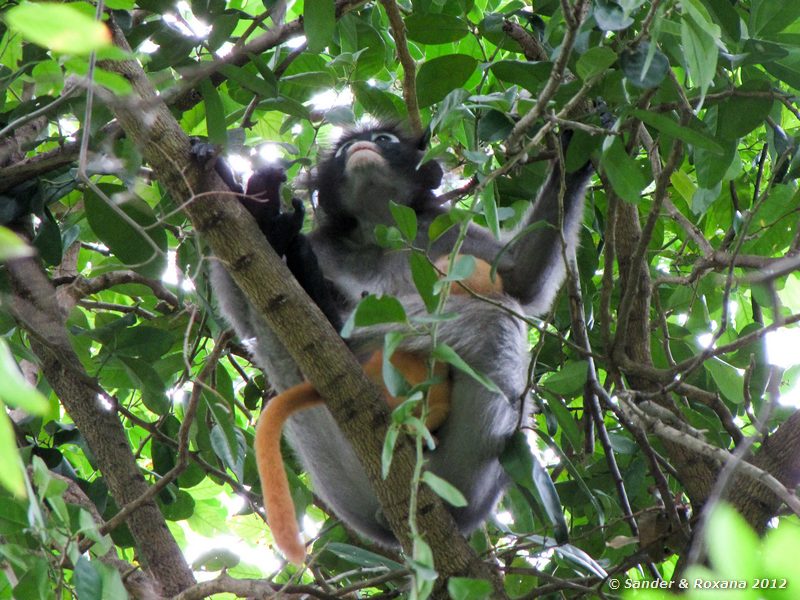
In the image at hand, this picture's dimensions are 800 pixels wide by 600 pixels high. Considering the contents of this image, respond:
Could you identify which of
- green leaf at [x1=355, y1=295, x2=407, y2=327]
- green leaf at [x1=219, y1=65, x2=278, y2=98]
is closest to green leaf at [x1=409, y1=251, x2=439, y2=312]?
green leaf at [x1=355, y1=295, x2=407, y2=327]

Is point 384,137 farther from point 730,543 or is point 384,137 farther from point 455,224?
point 730,543

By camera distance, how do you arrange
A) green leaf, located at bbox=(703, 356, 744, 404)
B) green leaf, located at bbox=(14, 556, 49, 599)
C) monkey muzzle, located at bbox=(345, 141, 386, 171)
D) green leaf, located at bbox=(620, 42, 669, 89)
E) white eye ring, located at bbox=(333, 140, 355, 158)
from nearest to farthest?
green leaf, located at bbox=(14, 556, 49, 599) → green leaf, located at bbox=(620, 42, 669, 89) → green leaf, located at bbox=(703, 356, 744, 404) → monkey muzzle, located at bbox=(345, 141, 386, 171) → white eye ring, located at bbox=(333, 140, 355, 158)

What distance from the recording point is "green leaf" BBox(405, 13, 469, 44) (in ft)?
10.4

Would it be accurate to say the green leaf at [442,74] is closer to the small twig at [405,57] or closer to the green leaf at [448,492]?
the small twig at [405,57]

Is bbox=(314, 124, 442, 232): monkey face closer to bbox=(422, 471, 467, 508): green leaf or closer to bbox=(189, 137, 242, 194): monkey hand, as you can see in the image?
bbox=(189, 137, 242, 194): monkey hand

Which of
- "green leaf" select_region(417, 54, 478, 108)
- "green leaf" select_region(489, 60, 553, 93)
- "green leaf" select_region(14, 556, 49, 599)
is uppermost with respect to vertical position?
"green leaf" select_region(417, 54, 478, 108)

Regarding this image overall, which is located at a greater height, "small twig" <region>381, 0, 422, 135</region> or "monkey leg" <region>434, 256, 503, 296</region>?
"small twig" <region>381, 0, 422, 135</region>

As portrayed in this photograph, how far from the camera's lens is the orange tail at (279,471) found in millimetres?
2465

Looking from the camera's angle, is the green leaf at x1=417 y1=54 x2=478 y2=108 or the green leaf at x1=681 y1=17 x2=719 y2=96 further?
the green leaf at x1=417 y1=54 x2=478 y2=108

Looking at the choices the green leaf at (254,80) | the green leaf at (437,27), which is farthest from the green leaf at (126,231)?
the green leaf at (437,27)

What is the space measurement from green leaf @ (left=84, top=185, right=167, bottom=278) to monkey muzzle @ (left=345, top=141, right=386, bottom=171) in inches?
46.4

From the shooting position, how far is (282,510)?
2.55 metres

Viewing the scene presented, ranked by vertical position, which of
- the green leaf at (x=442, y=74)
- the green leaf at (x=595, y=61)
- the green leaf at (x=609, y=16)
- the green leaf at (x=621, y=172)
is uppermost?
the green leaf at (x=442, y=74)

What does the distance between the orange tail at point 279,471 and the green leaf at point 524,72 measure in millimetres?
1116
